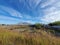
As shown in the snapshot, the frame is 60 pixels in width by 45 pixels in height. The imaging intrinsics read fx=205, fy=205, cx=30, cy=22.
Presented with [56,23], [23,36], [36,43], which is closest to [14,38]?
[23,36]

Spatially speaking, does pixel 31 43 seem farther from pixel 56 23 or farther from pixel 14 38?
pixel 56 23

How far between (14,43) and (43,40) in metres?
1.32

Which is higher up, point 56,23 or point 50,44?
point 56,23

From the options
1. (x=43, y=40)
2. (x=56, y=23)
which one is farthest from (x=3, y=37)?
(x=56, y=23)

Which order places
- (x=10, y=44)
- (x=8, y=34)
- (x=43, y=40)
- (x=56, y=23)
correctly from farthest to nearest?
1. (x=56, y=23)
2. (x=8, y=34)
3. (x=43, y=40)
4. (x=10, y=44)

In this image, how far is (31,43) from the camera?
28.9ft

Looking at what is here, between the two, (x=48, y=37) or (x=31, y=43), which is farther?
(x=48, y=37)

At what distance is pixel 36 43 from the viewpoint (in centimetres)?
884

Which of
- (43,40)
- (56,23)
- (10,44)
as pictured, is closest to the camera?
(10,44)

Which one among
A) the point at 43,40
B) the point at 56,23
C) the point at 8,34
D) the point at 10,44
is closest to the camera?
the point at 10,44

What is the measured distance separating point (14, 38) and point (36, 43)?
116 cm

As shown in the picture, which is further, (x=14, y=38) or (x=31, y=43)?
(x=14, y=38)

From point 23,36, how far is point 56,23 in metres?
10.3

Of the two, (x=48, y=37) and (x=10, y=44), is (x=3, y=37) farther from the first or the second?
(x=48, y=37)
